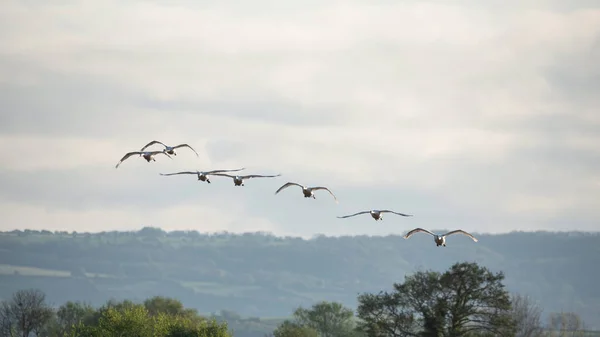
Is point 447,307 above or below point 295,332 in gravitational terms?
above

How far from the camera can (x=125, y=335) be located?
140 meters

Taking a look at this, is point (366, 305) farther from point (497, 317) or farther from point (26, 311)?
point (26, 311)

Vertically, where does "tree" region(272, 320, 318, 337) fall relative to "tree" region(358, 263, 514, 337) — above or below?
below

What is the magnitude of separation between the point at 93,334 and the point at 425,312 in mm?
39939

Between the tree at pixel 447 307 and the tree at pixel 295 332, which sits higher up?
the tree at pixel 447 307

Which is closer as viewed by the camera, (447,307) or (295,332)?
(447,307)

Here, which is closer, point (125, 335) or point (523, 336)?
point (125, 335)

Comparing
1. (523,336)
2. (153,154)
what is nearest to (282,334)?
(523,336)

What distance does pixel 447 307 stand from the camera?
138875 mm

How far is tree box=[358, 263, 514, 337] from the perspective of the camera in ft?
452

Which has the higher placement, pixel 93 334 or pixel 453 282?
pixel 453 282

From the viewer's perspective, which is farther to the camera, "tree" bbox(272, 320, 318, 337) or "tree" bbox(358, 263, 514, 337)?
"tree" bbox(272, 320, 318, 337)

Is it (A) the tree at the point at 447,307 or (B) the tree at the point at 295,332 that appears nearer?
(A) the tree at the point at 447,307

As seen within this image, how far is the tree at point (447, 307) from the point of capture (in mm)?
137625
